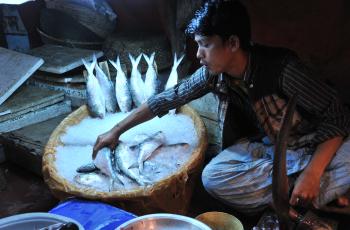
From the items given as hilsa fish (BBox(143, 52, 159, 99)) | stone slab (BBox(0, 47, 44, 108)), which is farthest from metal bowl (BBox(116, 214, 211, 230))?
stone slab (BBox(0, 47, 44, 108))

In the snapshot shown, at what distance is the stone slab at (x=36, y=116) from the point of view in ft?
15.4

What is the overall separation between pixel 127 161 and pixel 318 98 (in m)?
1.64

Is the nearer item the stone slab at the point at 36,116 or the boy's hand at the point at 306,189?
the boy's hand at the point at 306,189

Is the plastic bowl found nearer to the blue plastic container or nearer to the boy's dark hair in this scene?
the blue plastic container

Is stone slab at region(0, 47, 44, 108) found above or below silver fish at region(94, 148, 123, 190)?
above

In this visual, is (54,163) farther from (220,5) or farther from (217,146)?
(220,5)

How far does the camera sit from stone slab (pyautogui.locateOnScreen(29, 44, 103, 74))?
5.23m

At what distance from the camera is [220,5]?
268 centimetres

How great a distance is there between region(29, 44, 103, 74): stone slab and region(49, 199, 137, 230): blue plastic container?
2.54 m

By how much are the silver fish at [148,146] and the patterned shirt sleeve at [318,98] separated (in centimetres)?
130

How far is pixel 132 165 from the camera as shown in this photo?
11.2 ft

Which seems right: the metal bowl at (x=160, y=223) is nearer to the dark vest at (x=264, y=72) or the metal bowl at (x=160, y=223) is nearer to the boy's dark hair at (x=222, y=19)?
the dark vest at (x=264, y=72)

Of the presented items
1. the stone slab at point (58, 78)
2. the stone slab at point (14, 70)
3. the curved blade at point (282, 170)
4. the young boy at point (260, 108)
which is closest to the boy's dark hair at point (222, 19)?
the young boy at point (260, 108)

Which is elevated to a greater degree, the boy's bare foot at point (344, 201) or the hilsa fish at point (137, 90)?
the hilsa fish at point (137, 90)
